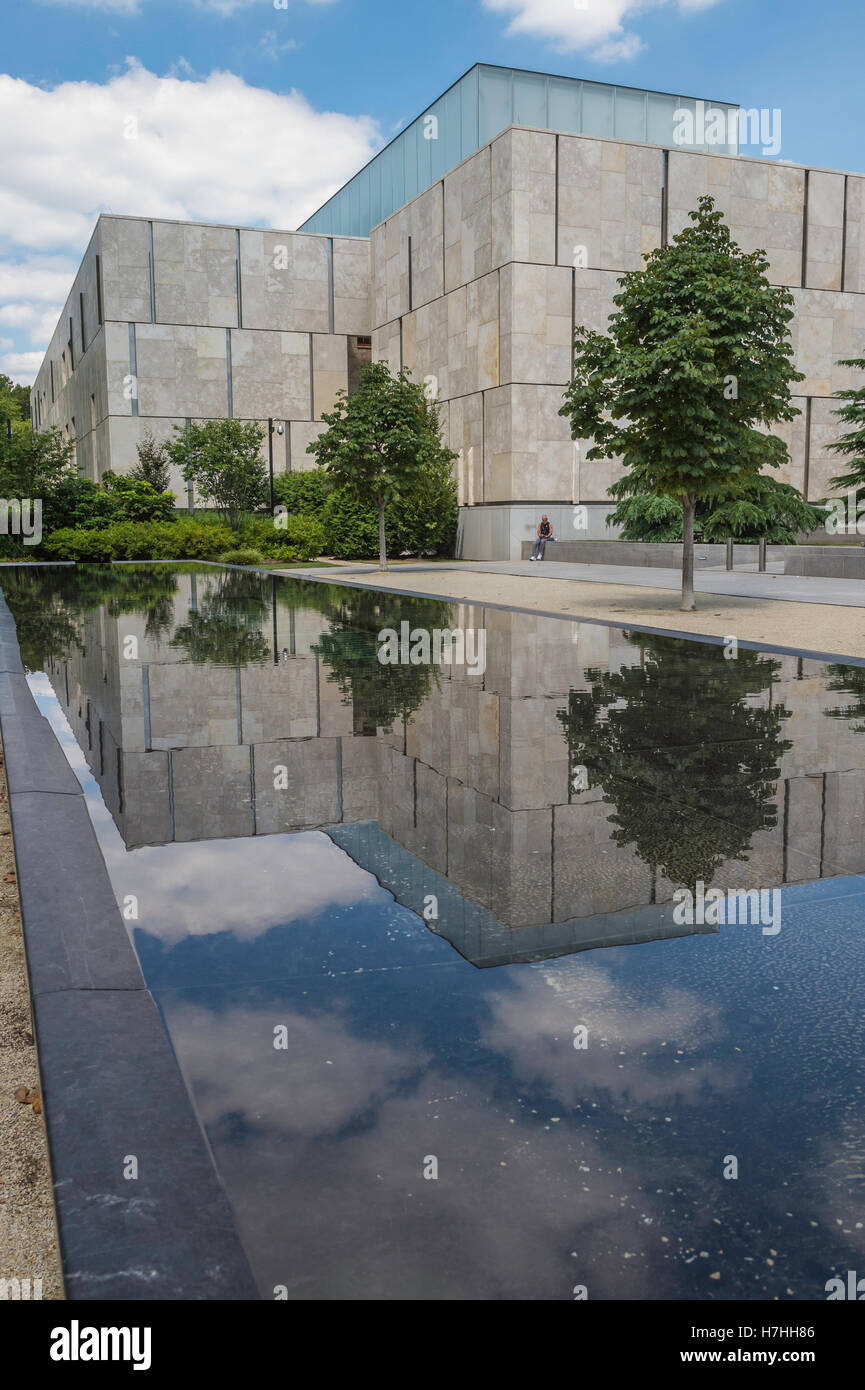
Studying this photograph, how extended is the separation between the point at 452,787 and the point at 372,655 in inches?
275

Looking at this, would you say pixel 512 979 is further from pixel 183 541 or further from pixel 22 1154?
pixel 183 541

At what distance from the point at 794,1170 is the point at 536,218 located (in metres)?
40.8

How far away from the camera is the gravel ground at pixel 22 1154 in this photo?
274 centimetres

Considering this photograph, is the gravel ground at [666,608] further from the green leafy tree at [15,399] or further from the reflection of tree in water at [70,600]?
the green leafy tree at [15,399]

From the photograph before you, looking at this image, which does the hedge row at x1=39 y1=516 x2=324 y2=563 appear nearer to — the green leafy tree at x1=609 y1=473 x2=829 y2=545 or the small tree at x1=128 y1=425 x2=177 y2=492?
the small tree at x1=128 y1=425 x2=177 y2=492

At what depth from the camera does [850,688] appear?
36.0 feet

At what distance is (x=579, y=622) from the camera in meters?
18.5

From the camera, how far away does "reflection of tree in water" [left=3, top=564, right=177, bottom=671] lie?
53.1ft

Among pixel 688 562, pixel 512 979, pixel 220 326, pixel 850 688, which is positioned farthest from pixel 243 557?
pixel 512 979

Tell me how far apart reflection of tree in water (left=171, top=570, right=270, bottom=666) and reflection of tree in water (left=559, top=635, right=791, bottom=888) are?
4.72 meters

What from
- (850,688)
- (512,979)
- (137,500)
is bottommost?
(512,979)

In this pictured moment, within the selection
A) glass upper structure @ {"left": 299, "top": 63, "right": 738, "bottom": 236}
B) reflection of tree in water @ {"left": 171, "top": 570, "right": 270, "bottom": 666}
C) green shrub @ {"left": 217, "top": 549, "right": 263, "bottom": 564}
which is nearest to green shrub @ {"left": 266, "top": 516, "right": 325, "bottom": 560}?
green shrub @ {"left": 217, "top": 549, "right": 263, "bottom": 564}

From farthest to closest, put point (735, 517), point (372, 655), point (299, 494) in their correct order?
point (299, 494) < point (735, 517) < point (372, 655)
